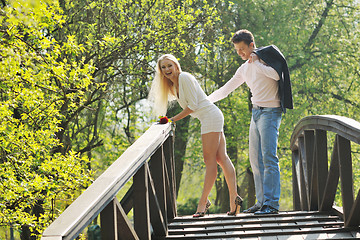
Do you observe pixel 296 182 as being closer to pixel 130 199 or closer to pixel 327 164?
pixel 327 164

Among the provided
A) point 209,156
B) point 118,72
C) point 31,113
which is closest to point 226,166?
point 209,156

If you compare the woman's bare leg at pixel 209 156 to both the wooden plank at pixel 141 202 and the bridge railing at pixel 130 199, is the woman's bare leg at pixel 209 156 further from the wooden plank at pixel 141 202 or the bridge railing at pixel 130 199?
the wooden plank at pixel 141 202

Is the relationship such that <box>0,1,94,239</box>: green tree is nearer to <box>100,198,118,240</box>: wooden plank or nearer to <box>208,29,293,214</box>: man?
<box>208,29,293,214</box>: man

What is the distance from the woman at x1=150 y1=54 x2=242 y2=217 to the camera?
5.23 meters

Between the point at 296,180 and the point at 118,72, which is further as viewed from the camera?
the point at 118,72

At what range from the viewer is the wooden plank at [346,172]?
175 inches

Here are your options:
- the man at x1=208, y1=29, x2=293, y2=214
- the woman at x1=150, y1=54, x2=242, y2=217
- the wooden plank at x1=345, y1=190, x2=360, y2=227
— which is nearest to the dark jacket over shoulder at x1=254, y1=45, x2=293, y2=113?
the man at x1=208, y1=29, x2=293, y2=214

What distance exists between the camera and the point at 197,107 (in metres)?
5.34

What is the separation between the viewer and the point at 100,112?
18516 millimetres

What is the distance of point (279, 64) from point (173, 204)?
1728 mm

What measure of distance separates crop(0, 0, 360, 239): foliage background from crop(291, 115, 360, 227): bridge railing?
390 centimetres

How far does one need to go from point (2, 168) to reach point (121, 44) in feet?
15.8

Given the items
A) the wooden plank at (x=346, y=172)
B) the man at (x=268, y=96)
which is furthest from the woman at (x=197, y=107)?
the wooden plank at (x=346, y=172)

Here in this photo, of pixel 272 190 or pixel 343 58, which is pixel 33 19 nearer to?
pixel 272 190
